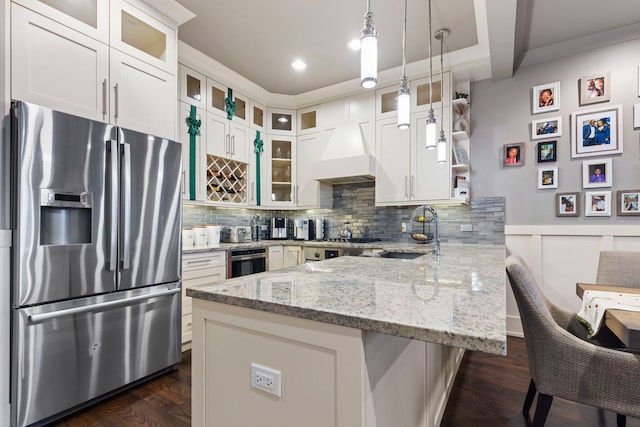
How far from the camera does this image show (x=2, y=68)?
1641mm

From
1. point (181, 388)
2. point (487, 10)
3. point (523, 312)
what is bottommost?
point (181, 388)

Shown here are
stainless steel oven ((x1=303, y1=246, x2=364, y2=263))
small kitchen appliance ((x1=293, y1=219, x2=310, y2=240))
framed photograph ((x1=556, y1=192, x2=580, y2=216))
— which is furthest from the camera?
small kitchen appliance ((x1=293, y1=219, x2=310, y2=240))

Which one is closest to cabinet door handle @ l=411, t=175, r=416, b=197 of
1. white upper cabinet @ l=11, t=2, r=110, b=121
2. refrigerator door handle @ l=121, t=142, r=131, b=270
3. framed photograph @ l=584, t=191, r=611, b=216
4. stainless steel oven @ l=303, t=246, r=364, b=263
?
stainless steel oven @ l=303, t=246, r=364, b=263

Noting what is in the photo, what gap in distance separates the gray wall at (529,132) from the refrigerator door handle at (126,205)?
3232mm

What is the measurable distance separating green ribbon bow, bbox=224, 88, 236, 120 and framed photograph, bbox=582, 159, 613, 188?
3583 millimetres

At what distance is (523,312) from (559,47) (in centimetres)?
289

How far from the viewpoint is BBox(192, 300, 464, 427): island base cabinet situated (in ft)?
2.59

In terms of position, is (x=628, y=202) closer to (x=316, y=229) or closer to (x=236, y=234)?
(x=316, y=229)

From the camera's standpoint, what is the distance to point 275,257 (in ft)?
12.3

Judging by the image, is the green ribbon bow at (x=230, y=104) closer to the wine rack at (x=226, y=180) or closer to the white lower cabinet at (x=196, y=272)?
the wine rack at (x=226, y=180)

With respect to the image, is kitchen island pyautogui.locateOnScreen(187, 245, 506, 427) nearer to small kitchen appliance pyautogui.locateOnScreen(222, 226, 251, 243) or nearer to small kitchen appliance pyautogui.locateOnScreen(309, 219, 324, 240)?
small kitchen appliance pyautogui.locateOnScreen(222, 226, 251, 243)

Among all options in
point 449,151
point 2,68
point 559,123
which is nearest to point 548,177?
point 559,123

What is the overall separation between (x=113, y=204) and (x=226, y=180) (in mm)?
1746

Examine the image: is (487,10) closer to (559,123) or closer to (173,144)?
(559,123)
